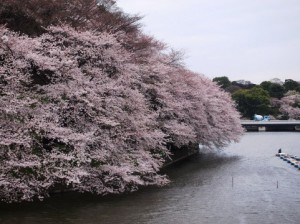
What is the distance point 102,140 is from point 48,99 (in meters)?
3.33

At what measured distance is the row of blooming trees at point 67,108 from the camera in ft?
58.4

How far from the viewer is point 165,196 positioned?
21.7 metres

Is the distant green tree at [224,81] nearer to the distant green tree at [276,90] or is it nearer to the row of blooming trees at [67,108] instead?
the distant green tree at [276,90]

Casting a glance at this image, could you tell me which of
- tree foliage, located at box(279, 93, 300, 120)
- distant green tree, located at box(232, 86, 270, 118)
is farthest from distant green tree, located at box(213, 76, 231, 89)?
tree foliage, located at box(279, 93, 300, 120)

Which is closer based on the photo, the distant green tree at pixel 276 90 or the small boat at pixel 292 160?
the small boat at pixel 292 160

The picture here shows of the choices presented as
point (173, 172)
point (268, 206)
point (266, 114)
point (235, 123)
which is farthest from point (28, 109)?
point (266, 114)

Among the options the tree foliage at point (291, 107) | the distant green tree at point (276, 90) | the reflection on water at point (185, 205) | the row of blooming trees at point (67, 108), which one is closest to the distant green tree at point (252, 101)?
the tree foliage at point (291, 107)

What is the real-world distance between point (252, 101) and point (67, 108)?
108 metres

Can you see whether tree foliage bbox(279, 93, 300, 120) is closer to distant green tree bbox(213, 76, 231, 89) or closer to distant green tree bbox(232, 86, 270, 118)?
distant green tree bbox(232, 86, 270, 118)

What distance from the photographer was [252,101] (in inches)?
4813

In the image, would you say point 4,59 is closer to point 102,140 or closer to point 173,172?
point 102,140

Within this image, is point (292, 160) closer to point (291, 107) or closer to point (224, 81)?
point (291, 107)

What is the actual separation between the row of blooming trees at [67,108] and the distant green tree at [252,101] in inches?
3785

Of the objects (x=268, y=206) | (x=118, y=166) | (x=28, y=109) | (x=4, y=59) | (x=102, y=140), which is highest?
(x=4, y=59)
